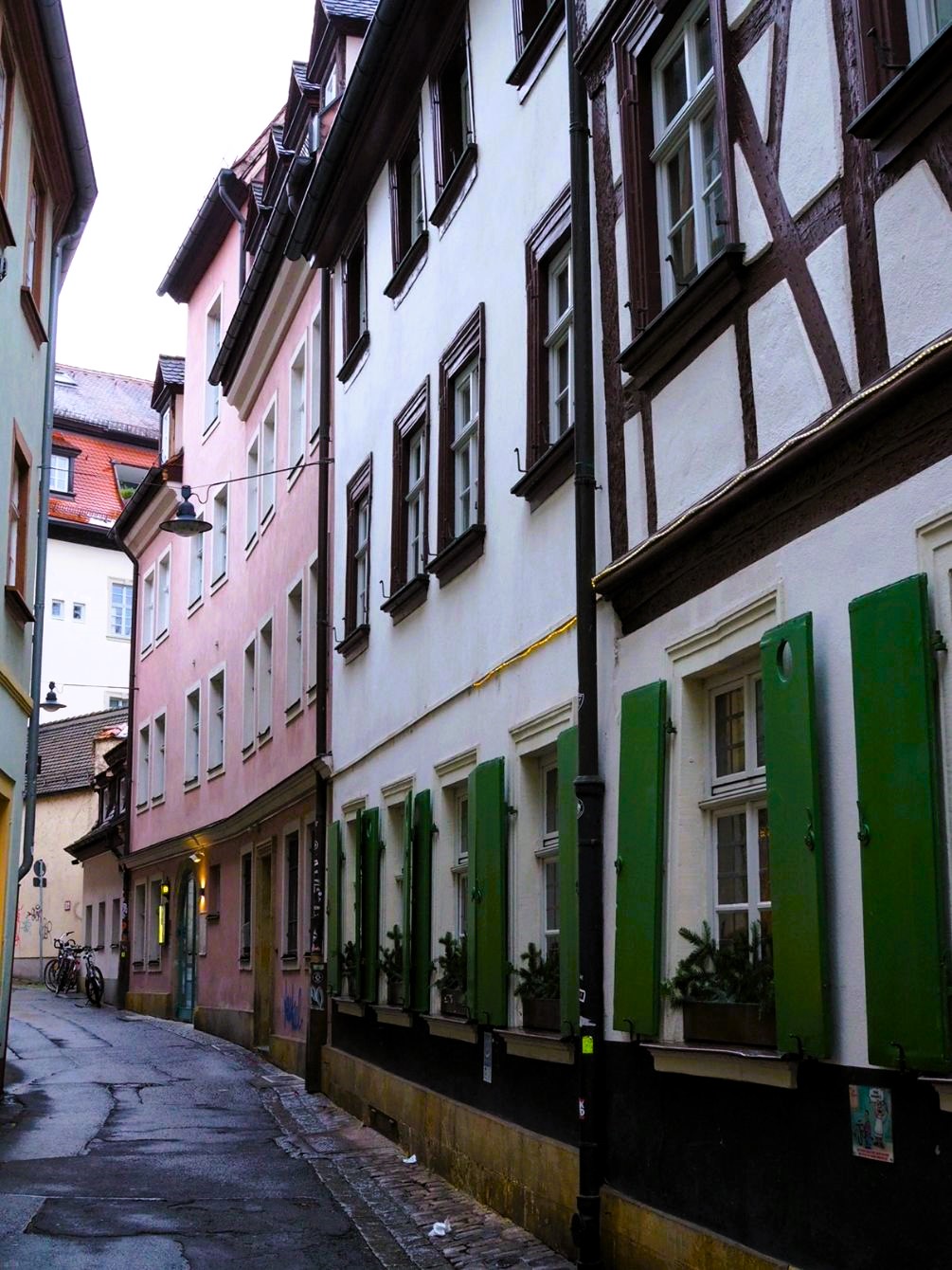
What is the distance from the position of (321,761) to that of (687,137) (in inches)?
421

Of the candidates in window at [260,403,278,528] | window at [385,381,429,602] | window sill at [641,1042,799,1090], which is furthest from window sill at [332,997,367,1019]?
window at [260,403,278,528]

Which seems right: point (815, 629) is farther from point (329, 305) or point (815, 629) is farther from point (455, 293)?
point (329, 305)

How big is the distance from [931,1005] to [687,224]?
4531mm

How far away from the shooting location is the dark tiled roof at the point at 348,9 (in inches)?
773

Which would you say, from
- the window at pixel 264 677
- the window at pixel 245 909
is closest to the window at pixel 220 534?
the window at pixel 264 677

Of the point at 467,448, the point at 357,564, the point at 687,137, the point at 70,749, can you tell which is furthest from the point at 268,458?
the point at 70,749

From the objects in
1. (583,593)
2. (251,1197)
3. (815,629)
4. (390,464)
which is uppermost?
(390,464)

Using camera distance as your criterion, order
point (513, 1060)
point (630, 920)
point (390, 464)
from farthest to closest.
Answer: point (390, 464)
point (513, 1060)
point (630, 920)

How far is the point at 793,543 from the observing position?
7051mm

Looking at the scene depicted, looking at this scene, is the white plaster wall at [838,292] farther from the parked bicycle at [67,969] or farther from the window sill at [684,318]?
the parked bicycle at [67,969]

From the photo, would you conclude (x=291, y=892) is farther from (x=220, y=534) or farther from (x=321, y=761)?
(x=220, y=534)

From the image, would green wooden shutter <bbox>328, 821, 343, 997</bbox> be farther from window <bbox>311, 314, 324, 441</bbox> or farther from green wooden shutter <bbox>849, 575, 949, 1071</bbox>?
green wooden shutter <bbox>849, 575, 949, 1071</bbox>

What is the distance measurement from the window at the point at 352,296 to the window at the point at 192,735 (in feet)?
38.9

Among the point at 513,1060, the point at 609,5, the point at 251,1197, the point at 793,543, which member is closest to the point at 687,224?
the point at 609,5
